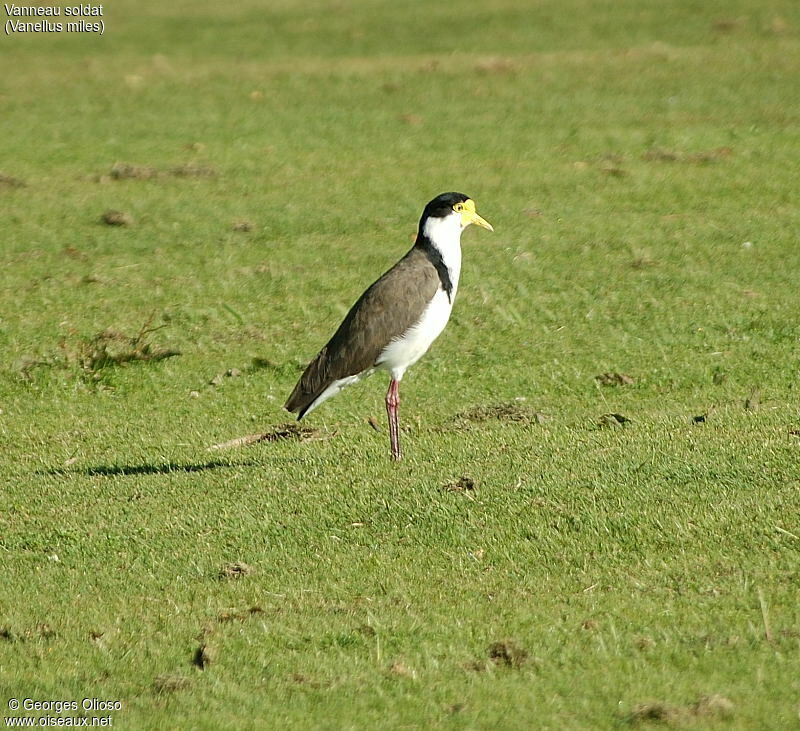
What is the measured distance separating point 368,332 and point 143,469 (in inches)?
83.9

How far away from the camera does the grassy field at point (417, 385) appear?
7211 mm

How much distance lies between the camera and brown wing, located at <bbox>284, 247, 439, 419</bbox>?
10945 millimetres

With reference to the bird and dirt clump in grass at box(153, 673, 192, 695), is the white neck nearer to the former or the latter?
the bird

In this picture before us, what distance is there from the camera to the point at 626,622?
24.3ft

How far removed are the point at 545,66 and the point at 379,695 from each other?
1952cm

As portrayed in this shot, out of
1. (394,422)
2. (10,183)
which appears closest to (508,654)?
(394,422)

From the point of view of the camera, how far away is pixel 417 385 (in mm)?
13148

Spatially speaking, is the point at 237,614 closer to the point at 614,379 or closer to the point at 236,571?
the point at 236,571

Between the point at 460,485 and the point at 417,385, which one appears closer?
the point at 460,485

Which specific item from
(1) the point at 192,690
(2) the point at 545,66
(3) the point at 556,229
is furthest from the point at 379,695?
(2) the point at 545,66

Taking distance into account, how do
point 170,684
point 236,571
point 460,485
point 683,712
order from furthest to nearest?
point 460,485 < point 236,571 < point 170,684 < point 683,712

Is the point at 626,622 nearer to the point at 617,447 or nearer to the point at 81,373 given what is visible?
the point at 617,447

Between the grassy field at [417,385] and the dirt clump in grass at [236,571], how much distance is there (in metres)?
0.03

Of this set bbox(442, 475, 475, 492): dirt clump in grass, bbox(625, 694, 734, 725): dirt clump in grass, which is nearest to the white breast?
bbox(442, 475, 475, 492): dirt clump in grass
